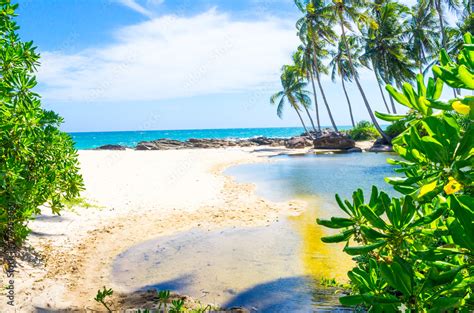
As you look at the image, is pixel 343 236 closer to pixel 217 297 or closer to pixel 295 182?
pixel 217 297

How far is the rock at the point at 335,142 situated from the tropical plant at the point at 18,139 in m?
31.5

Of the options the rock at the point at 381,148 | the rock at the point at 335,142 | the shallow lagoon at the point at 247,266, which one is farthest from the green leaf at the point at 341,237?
the rock at the point at 335,142

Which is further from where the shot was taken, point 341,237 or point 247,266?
point 247,266

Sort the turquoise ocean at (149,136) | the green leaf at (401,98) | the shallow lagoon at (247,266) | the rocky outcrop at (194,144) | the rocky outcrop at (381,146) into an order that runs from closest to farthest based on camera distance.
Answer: the green leaf at (401,98), the shallow lagoon at (247,266), the rocky outcrop at (381,146), the rocky outcrop at (194,144), the turquoise ocean at (149,136)

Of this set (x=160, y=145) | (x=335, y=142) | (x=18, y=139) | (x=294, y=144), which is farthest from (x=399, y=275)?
(x=160, y=145)

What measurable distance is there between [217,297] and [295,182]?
11.4m

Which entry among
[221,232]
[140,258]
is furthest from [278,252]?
[140,258]

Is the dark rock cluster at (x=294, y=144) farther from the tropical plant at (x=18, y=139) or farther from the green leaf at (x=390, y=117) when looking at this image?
the green leaf at (x=390, y=117)

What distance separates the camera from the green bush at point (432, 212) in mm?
1064

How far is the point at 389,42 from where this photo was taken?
31.3 meters

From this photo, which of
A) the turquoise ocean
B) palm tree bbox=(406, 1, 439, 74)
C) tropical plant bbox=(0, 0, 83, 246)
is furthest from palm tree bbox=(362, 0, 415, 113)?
the turquoise ocean

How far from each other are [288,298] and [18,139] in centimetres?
420

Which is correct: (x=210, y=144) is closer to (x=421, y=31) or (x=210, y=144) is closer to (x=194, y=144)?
(x=194, y=144)

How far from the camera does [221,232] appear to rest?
317 inches
